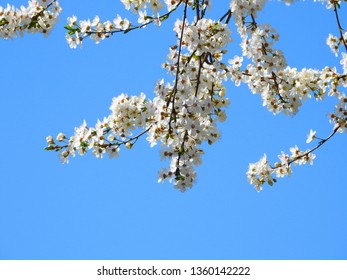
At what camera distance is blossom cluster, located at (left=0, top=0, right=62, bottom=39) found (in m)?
6.62

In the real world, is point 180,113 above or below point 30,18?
below

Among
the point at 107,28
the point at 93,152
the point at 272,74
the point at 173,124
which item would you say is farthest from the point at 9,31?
the point at 272,74

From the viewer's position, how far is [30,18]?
22.0ft

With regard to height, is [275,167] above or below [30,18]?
below

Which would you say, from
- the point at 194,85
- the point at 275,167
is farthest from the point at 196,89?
the point at 275,167

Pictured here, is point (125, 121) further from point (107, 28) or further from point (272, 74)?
point (272, 74)

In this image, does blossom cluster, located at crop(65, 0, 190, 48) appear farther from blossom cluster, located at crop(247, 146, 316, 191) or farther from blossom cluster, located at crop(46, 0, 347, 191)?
blossom cluster, located at crop(247, 146, 316, 191)

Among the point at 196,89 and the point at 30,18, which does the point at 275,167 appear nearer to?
the point at 196,89

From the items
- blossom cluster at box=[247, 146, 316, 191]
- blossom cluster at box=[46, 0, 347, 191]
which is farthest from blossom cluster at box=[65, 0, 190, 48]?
blossom cluster at box=[247, 146, 316, 191]

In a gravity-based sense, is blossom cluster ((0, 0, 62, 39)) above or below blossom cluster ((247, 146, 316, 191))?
above

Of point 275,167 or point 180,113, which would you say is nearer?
point 180,113

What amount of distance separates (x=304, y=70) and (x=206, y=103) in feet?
7.14

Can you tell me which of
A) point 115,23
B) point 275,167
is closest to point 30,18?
point 115,23

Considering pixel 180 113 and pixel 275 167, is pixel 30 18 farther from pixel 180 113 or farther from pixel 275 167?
pixel 275 167
